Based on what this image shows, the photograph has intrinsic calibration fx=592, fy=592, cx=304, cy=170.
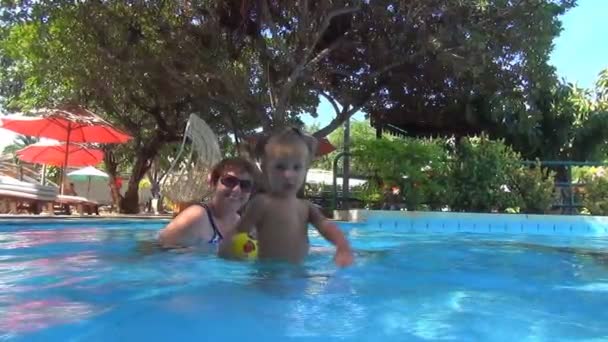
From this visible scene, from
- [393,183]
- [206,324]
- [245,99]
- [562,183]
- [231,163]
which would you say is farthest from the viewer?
[245,99]

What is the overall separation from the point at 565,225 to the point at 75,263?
8.73 meters

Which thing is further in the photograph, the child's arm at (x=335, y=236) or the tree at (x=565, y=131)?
Result: the tree at (x=565, y=131)

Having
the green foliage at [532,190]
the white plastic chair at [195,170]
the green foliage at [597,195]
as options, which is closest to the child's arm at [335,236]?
the white plastic chair at [195,170]

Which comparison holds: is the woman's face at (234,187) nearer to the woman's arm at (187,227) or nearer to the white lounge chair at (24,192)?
the woman's arm at (187,227)

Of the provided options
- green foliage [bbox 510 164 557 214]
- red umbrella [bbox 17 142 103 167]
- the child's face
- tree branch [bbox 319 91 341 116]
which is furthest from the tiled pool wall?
red umbrella [bbox 17 142 103 167]

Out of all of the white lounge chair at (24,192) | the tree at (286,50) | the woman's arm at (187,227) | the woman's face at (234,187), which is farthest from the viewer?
the tree at (286,50)

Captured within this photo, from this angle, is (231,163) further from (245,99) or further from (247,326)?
(245,99)

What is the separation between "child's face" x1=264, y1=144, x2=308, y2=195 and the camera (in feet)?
10.5

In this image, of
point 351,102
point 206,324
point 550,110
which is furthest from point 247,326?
point 550,110

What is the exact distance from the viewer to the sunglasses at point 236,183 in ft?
13.3

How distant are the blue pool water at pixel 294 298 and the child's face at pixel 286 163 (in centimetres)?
Result: 57

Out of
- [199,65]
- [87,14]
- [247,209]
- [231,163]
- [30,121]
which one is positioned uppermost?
[87,14]

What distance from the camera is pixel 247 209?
3680mm

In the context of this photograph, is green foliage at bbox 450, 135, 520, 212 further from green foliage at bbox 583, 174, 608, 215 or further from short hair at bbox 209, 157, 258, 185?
short hair at bbox 209, 157, 258, 185
